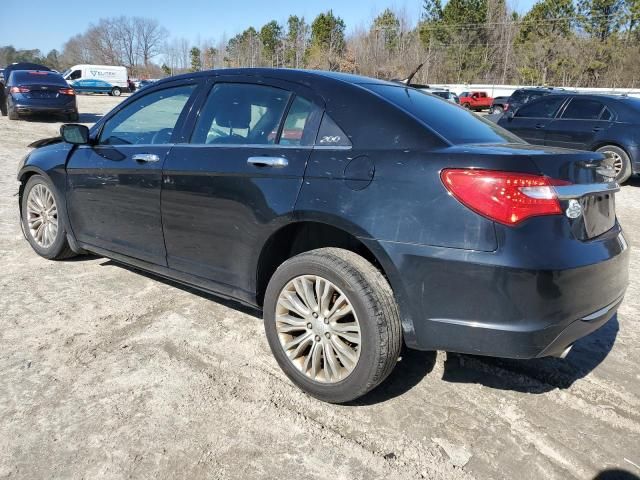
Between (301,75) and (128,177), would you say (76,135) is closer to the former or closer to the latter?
(128,177)

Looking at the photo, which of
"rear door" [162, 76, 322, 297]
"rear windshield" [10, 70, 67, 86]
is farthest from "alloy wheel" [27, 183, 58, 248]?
"rear windshield" [10, 70, 67, 86]

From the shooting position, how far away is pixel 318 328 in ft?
8.64

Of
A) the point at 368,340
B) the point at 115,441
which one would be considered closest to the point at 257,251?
the point at 368,340

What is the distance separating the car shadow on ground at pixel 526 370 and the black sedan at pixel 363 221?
61cm

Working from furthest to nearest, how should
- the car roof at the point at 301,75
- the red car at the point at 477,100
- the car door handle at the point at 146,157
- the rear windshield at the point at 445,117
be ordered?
the red car at the point at 477,100
the car door handle at the point at 146,157
the car roof at the point at 301,75
the rear windshield at the point at 445,117

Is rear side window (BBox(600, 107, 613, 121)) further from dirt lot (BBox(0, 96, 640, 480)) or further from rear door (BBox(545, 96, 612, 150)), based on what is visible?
dirt lot (BBox(0, 96, 640, 480))

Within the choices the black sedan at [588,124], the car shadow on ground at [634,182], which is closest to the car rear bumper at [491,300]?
the black sedan at [588,124]

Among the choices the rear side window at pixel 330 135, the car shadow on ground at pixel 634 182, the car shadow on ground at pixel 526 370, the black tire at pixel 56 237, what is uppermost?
the rear side window at pixel 330 135

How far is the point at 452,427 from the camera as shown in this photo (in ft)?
8.16

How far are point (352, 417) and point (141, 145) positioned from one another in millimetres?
2304

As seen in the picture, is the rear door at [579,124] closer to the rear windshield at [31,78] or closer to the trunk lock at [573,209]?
the trunk lock at [573,209]

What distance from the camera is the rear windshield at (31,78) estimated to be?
16.2 m

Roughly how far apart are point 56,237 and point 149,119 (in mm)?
1490

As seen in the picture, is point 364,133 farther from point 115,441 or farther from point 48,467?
point 48,467
